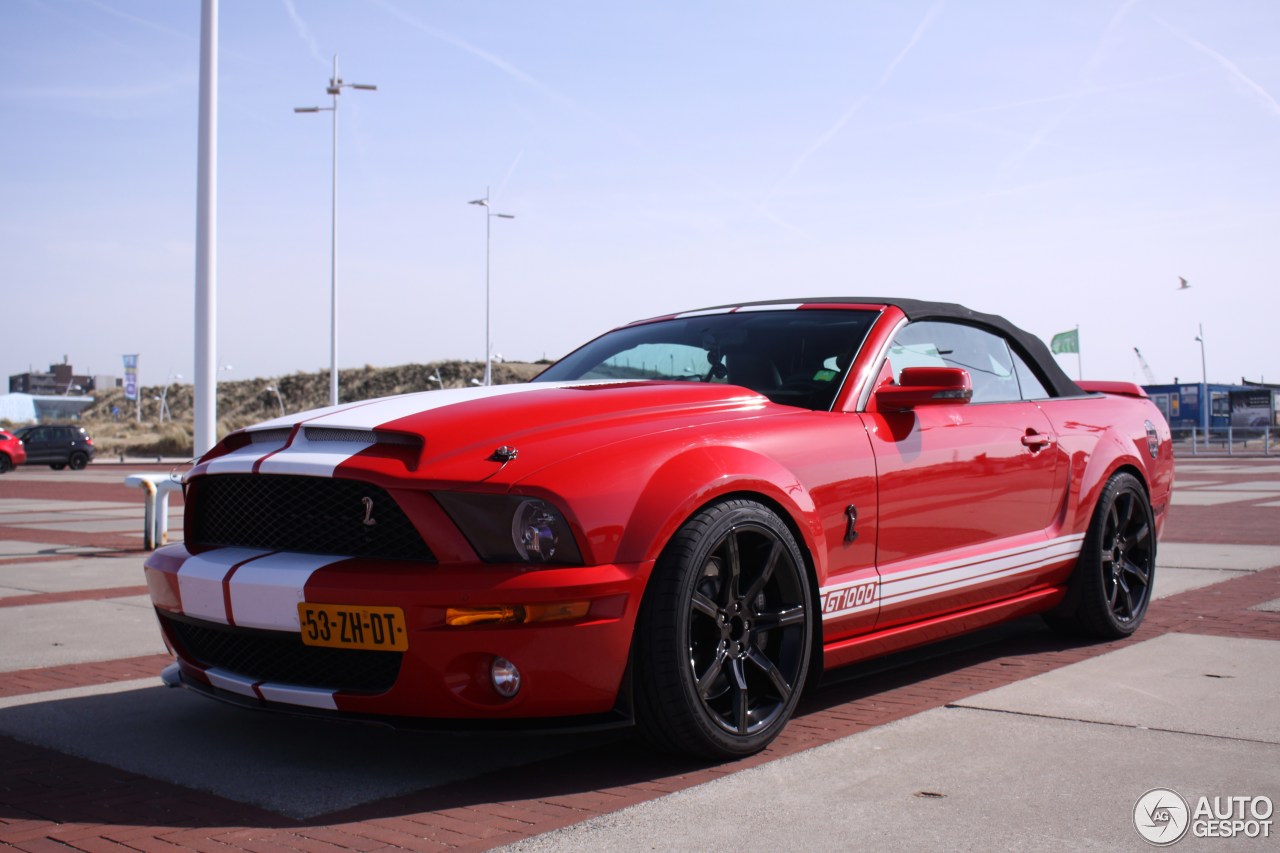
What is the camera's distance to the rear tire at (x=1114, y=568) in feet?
17.0

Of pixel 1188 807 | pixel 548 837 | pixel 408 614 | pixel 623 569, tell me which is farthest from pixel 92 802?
pixel 1188 807

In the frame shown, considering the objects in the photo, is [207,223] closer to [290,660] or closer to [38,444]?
[290,660]

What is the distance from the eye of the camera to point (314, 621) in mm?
3145

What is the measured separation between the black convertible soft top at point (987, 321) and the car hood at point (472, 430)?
0.96 m

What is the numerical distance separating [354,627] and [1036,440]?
2950 millimetres

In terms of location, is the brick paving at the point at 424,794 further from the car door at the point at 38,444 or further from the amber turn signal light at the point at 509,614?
the car door at the point at 38,444

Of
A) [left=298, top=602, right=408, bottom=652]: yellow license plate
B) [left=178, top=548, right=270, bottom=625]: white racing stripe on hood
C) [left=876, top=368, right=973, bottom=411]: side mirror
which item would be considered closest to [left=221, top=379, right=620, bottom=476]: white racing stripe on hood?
[left=178, top=548, right=270, bottom=625]: white racing stripe on hood

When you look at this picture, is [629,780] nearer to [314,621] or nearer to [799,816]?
[799,816]

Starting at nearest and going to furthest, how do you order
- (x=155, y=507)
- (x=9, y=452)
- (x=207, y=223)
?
(x=155, y=507) < (x=207, y=223) < (x=9, y=452)

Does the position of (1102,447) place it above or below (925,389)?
below

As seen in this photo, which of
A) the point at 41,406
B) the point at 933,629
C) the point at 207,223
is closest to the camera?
the point at 933,629

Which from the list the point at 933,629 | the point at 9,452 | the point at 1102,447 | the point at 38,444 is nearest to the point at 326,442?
the point at 933,629

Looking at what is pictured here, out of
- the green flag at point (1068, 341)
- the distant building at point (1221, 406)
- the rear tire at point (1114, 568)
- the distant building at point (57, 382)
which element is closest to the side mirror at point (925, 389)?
the rear tire at point (1114, 568)

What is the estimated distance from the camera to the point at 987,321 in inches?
205
